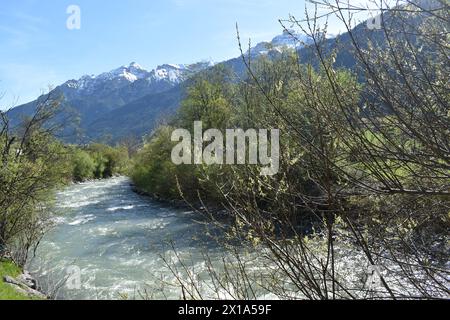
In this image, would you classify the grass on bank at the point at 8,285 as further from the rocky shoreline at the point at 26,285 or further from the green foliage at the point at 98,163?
the green foliage at the point at 98,163

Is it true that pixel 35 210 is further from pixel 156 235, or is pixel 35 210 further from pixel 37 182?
pixel 156 235

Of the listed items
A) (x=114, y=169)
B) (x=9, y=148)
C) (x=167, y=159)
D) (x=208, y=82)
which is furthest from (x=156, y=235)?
(x=114, y=169)

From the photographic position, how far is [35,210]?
15734 millimetres

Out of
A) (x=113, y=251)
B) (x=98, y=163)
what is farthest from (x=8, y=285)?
(x=98, y=163)

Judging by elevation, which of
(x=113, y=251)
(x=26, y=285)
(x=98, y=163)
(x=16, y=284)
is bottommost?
(x=113, y=251)

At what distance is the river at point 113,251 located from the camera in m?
11.8

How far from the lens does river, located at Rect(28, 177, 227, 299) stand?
11.8 metres

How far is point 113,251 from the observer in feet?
52.2

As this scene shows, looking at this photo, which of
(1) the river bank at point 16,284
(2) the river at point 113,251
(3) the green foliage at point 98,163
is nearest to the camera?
(1) the river bank at point 16,284

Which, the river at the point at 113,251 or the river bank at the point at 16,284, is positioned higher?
the river bank at the point at 16,284

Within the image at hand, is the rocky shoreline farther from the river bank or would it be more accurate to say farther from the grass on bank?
the grass on bank

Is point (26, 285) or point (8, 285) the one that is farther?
point (26, 285)

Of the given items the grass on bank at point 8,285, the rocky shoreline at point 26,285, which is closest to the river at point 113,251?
the rocky shoreline at point 26,285

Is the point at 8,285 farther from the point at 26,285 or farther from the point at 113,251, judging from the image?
the point at 113,251
